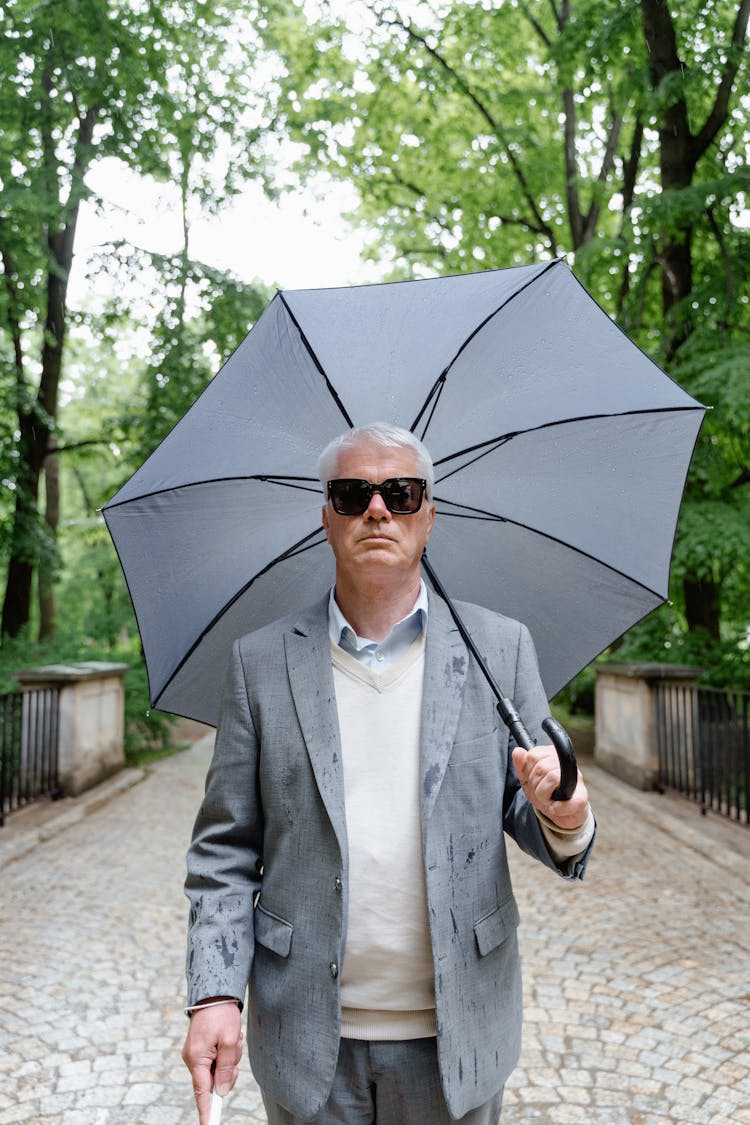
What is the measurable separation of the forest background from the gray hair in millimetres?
6906

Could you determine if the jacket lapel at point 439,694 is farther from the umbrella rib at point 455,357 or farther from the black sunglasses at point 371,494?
the umbrella rib at point 455,357

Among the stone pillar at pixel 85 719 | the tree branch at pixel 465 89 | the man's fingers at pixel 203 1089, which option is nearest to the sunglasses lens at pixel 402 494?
the man's fingers at pixel 203 1089

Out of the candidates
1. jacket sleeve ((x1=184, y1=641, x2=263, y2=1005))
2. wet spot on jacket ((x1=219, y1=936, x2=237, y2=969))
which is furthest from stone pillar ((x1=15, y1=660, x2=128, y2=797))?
wet spot on jacket ((x1=219, y1=936, x2=237, y2=969))

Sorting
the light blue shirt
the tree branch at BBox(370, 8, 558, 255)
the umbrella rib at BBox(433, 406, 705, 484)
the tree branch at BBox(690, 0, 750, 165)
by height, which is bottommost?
the light blue shirt

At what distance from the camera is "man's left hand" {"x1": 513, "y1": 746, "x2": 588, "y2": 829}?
1.67 metres

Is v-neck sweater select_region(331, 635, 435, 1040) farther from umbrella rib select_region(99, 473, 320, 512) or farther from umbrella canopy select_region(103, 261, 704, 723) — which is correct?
umbrella rib select_region(99, 473, 320, 512)

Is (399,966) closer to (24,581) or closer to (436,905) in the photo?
(436,905)

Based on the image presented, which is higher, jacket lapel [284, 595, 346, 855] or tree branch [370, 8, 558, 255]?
tree branch [370, 8, 558, 255]

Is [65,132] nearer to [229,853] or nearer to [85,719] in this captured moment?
[85,719]

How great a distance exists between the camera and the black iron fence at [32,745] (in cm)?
948

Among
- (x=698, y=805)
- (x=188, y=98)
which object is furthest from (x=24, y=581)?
(x=698, y=805)

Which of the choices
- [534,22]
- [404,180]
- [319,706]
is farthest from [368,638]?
[404,180]

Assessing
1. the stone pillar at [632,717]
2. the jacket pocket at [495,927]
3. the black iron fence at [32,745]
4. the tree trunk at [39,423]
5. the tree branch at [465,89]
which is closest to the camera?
the jacket pocket at [495,927]

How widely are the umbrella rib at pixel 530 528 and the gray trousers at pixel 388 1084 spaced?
1347 millimetres
